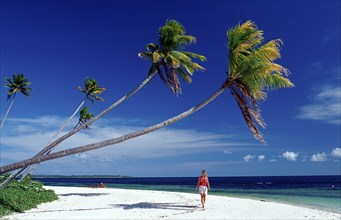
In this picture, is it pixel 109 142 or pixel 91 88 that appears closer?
pixel 109 142

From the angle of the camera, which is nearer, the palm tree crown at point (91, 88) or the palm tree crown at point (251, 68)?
the palm tree crown at point (251, 68)

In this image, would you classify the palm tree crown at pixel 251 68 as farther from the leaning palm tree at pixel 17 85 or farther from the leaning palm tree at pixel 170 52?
the leaning palm tree at pixel 17 85

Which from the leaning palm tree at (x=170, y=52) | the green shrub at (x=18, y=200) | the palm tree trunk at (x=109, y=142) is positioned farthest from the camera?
the leaning palm tree at (x=170, y=52)

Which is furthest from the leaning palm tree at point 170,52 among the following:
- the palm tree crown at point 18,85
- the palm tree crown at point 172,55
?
the palm tree crown at point 18,85

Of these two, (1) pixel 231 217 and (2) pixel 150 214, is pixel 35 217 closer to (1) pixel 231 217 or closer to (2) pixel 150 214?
(2) pixel 150 214

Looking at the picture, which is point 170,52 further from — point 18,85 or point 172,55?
point 18,85

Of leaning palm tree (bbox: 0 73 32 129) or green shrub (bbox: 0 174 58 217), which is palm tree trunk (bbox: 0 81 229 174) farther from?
leaning palm tree (bbox: 0 73 32 129)

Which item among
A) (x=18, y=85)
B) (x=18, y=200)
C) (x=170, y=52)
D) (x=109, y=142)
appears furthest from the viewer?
(x=18, y=85)

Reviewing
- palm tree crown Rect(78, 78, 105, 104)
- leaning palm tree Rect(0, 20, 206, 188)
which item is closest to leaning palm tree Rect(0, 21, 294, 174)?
leaning palm tree Rect(0, 20, 206, 188)

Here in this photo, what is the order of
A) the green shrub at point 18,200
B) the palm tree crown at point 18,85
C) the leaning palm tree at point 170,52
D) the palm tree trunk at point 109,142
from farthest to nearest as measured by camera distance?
the palm tree crown at point 18,85
the leaning palm tree at point 170,52
the green shrub at point 18,200
the palm tree trunk at point 109,142

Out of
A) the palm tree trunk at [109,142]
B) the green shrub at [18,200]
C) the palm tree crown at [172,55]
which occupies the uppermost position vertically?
the palm tree crown at [172,55]

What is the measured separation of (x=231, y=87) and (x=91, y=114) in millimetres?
19746

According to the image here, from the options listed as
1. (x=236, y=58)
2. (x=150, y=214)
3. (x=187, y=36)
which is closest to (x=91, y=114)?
(x=187, y=36)

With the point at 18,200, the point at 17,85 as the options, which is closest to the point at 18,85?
the point at 17,85
